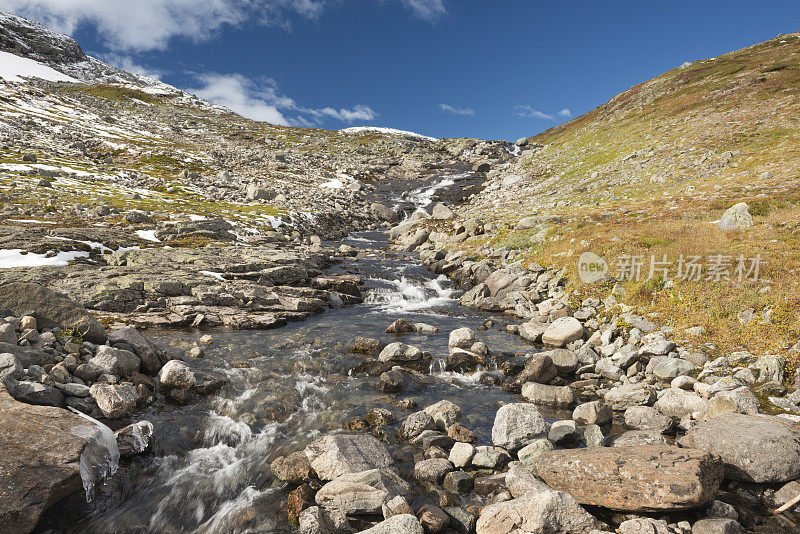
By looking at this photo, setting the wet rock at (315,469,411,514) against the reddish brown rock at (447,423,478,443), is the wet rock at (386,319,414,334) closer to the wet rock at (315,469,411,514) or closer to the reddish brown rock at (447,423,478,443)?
the reddish brown rock at (447,423,478,443)

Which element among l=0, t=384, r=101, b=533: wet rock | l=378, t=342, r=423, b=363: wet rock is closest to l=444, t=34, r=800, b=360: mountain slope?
l=378, t=342, r=423, b=363: wet rock

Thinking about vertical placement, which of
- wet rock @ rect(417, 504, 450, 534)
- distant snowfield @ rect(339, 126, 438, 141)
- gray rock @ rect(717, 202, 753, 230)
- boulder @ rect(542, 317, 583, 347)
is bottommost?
wet rock @ rect(417, 504, 450, 534)

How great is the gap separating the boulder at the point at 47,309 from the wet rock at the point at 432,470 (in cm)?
1167

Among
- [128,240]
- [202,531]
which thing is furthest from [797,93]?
[128,240]

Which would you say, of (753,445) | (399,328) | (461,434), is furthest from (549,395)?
(399,328)

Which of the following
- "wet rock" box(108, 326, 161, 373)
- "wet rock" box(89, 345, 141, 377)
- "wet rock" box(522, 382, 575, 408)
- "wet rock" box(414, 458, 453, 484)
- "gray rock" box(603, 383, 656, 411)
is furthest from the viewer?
"wet rock" box(522, 382, 575, 408)

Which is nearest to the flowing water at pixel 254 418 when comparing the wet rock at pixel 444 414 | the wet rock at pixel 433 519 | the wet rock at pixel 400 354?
the wet rock at pixel 444 414

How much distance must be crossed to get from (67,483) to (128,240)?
97.4ft

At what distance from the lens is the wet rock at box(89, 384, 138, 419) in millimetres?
9977

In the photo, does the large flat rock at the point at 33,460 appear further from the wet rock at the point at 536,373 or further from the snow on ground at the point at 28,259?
the snow on ground at the point at 28,259

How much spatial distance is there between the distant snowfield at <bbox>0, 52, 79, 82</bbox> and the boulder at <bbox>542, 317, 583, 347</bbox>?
202 m

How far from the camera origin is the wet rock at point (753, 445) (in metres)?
8.43

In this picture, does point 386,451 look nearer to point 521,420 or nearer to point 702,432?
point 521,420

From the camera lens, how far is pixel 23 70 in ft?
509
